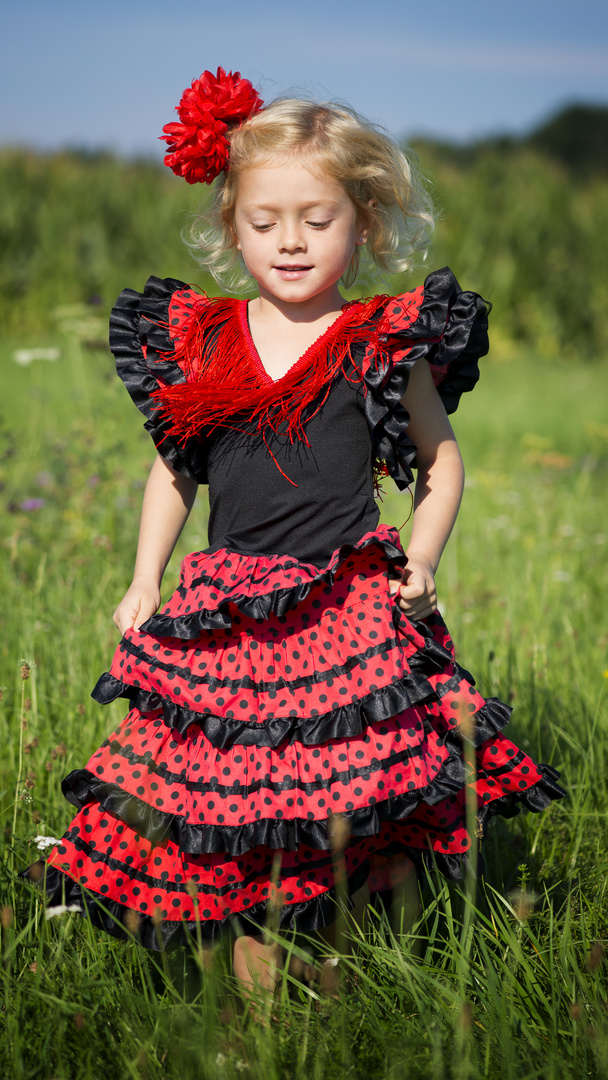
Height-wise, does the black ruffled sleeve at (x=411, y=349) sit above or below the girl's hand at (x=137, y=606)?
above

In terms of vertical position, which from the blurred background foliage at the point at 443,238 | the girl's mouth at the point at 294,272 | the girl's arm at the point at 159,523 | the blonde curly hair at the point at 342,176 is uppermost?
the blurred background foliage at the point at 443,238

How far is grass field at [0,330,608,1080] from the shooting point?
1.31m

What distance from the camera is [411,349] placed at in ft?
5.24

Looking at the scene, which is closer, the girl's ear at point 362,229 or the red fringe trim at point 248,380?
the red fringe trim at point 248,380

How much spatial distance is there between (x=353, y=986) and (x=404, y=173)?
1.56m

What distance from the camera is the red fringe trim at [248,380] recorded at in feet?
5.41

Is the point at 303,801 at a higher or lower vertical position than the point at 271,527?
lower

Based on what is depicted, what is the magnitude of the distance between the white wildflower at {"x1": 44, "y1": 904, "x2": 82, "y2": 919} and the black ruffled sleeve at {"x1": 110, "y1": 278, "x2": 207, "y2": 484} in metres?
0.85

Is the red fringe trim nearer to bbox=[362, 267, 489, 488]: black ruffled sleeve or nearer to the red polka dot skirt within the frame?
bbox=[362, 267, 489, 488]: black ruffled sleeve

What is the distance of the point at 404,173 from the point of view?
1.76 metres

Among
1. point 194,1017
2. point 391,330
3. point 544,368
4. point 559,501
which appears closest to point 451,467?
point 391,330

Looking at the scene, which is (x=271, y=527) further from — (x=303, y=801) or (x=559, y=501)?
(x=559, y=501)

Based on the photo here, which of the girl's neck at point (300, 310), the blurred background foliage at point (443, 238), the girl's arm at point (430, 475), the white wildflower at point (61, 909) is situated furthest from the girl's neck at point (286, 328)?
the blurred background foliage at point (443, 238)

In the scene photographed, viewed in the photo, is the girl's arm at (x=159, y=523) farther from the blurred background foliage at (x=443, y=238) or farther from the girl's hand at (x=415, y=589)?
the blurred background foliage at (x=443, y=238)
